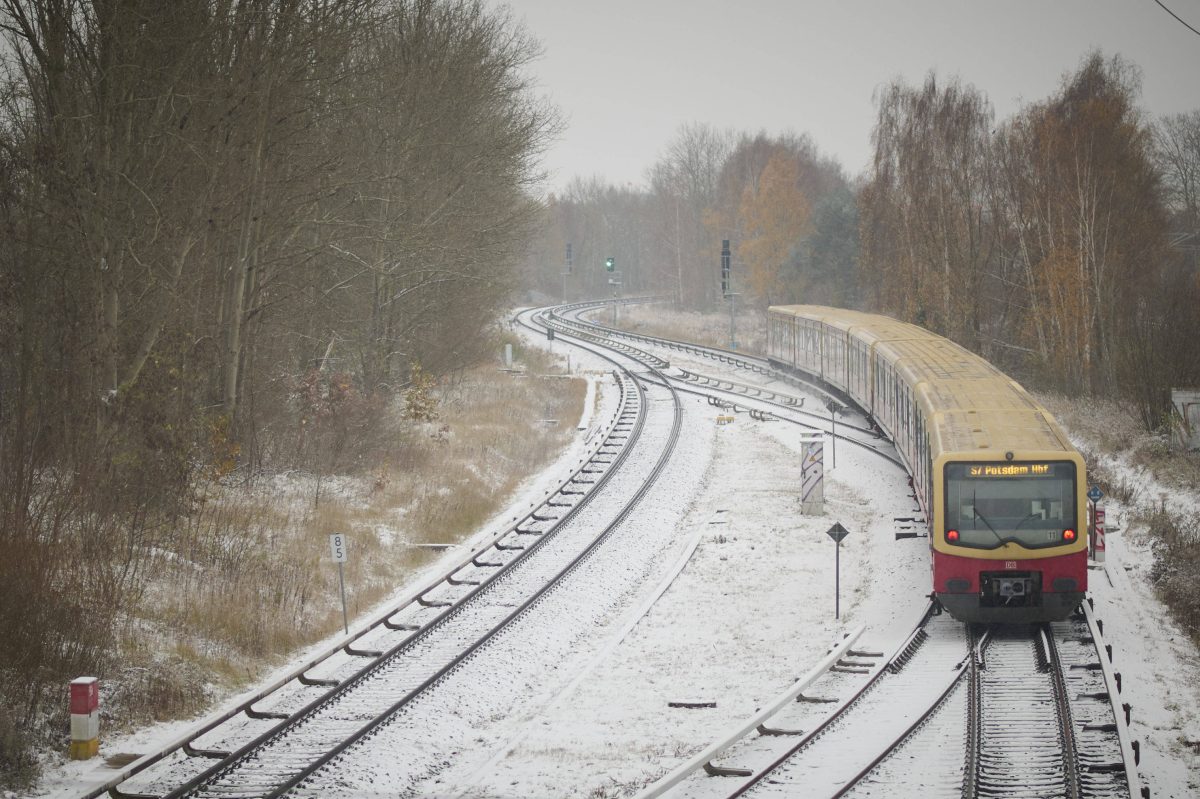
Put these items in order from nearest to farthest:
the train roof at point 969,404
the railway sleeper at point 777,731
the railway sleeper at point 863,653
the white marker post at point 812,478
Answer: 1. the railway sleeper at point 777,731
2. the railway sleeper at point 863,653
3. the train roof at point 969,404
4. the white marker post at point 812,478

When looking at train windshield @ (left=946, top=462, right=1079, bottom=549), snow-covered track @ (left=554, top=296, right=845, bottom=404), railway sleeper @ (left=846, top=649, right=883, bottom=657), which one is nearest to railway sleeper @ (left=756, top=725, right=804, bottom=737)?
railway sleeper @ (left=846, top=649, right=883, bottom=657)

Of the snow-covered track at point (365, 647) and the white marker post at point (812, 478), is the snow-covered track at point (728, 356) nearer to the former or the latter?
the white marker post at point (812, 478)

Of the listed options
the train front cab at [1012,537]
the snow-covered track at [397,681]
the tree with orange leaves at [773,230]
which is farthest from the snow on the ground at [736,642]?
the tree with orange leaves at [773,230]

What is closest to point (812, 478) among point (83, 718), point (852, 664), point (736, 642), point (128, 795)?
point (736, 642)

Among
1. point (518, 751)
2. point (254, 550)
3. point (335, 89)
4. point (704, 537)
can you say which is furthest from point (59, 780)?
point (335, 89)

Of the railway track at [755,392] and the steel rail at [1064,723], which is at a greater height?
the railway track at [755,392]

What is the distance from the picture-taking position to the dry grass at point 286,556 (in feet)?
48.1

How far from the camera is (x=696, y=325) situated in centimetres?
7969

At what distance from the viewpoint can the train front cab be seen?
53.8 feet

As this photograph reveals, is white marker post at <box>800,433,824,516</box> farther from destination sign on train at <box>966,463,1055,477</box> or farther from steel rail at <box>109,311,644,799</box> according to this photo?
destination sign on train at <box>966,463,1055,477</box>

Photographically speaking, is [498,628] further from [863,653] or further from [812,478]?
[812,478]

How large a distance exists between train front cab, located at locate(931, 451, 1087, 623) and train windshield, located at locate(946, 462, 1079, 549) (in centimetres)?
1

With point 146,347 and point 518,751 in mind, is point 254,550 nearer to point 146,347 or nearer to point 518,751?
point 146,347

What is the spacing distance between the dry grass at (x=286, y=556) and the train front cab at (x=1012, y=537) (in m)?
8.93
